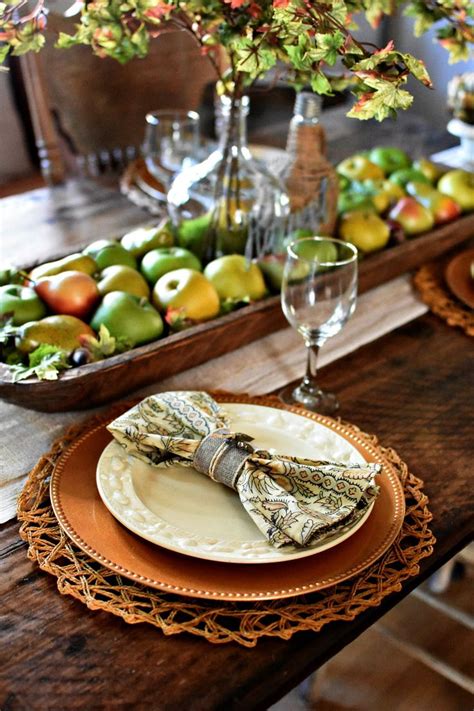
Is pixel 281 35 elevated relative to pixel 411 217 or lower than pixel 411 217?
elevated

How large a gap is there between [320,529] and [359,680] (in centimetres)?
66

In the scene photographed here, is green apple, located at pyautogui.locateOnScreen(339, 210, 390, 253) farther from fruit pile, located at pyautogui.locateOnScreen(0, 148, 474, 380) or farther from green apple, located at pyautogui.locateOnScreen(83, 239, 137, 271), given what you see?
green apple, located at pyautogui.locateOnScreen(83, 239, 137, 271)

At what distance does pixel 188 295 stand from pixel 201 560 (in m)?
0.41

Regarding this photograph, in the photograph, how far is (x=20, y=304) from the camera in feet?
3.10

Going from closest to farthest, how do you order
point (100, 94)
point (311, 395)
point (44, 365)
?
point (44, 365) → point (311, 395) → point (100, 94)

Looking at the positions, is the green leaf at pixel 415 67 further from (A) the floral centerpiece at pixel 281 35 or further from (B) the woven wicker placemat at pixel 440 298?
(B) the woven wicker placemat at pixel 440 298

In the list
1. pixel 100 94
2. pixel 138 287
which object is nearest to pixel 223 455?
pixel 138 287

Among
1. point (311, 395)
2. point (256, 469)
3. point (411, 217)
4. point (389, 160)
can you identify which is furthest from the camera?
point (389, 160)

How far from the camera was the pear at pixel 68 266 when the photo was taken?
1020 millimetres

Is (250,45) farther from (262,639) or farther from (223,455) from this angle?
(262,639)

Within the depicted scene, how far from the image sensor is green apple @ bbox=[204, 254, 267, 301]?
103cm

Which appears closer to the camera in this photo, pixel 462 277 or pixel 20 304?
pixel 20 304

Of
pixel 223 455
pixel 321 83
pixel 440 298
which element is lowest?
pixel 440 298

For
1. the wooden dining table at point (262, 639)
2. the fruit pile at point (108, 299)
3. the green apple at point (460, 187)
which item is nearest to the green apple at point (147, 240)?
the fruit pile at point (108, 299)
